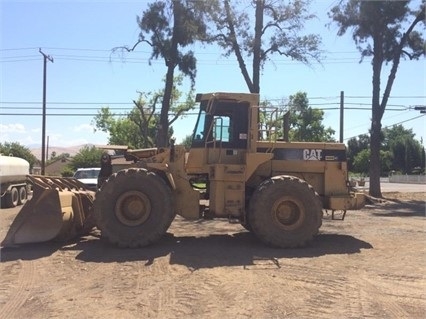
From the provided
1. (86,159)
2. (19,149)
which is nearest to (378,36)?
(86,159)

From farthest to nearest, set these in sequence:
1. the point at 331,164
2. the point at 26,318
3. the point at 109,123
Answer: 1. the point at 109,123
2. the point at 331,164
3. the point at 26,318

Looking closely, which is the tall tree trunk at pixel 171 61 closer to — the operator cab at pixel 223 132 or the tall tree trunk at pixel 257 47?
the tall tree trunk at pixel 257 47

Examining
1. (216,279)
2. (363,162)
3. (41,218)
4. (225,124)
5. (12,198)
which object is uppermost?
(363,162)

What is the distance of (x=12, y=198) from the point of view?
22.0 meters

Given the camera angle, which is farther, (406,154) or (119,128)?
(406,154)

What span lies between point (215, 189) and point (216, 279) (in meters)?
3.06

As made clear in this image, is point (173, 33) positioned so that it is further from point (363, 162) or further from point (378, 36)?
point (363, 162)

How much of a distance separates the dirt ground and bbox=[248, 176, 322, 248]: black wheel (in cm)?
28

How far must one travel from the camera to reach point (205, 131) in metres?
10.8

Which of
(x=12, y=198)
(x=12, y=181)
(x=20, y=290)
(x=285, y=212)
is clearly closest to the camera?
(x=20, y=290)

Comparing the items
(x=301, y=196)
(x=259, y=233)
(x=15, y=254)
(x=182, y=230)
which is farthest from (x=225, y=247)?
(x=15, y=254)

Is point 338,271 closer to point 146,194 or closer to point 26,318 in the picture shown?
point 146,194

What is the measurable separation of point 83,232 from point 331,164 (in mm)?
5729

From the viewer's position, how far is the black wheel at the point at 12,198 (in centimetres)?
2169
